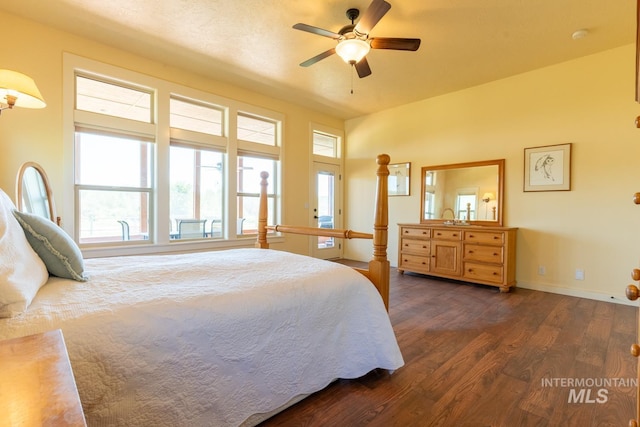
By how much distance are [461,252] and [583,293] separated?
1.41 m

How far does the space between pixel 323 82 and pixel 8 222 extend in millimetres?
3948

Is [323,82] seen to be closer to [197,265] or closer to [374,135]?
[374,135]

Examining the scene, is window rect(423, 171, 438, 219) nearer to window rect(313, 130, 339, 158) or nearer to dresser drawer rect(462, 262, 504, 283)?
dresser drawer rect(462, 262, 504, 283)

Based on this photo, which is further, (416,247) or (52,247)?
(416,247)

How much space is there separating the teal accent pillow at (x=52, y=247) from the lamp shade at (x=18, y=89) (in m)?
1.38

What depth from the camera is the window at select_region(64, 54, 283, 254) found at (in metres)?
3.35

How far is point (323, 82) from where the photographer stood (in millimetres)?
4352

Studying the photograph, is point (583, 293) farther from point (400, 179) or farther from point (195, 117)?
point (195, 117)

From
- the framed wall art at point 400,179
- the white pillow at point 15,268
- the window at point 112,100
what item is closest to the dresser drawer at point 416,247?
the framed wall art at point 400,179

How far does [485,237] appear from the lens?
3975mm

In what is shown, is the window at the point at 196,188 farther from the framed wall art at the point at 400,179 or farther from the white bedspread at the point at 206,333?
the framed wall art at the point at 400,179

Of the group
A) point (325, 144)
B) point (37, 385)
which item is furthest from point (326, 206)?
point (37, 385)

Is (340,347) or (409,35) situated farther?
(409,35)

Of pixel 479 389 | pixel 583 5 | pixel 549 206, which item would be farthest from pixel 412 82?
pixel 479 389
